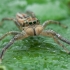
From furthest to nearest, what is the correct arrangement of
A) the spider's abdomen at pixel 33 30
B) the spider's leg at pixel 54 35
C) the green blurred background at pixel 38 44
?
1. the spider's abdomen at pixel 33 30
2. the spider's leg at pixel 54 35
3. the green blurred background at pixel 38 44

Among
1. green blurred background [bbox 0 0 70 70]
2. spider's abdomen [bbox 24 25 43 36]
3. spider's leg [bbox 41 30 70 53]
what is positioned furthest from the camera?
spider's abdomen [bbox 24 25 43 36]

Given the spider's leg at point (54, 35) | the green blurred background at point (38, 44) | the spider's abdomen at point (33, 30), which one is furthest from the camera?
the spider's abdomen at point (33, 30)

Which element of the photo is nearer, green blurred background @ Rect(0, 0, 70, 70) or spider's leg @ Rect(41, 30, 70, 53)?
green blurred background @ Rect(0, 0, 70, 70)

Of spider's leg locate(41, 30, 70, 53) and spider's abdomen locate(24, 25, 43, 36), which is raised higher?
spider's abdomen locate(24, 25, 43, 36)

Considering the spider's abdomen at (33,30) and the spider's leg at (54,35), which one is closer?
the spider's leg at (54,35)

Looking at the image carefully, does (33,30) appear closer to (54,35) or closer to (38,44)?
(38,44)

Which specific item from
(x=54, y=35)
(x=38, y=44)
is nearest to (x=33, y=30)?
(x=38, y=44)

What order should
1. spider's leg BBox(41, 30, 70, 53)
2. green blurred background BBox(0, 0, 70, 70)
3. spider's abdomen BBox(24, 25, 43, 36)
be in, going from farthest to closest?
spider's abdomen BBox(24, 25, 43, 36), spider's leg BBox(41, 30, 70, 53), green blurred background BBox(0, 0, 70, 70)

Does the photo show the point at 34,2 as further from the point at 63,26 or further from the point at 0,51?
the point at 0,51

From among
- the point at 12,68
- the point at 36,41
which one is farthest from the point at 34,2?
the point at 12,68
